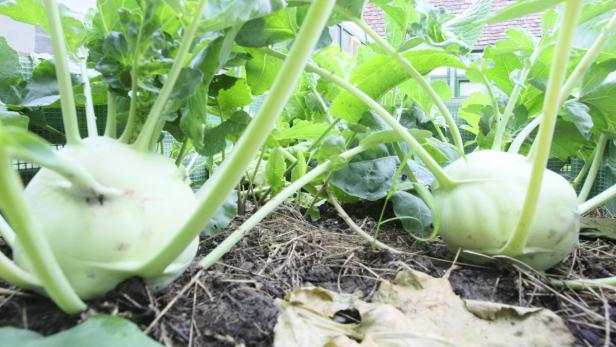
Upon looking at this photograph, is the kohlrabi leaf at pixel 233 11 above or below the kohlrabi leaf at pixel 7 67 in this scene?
above

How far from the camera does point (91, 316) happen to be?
1.29 ft

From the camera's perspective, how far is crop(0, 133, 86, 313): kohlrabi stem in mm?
305

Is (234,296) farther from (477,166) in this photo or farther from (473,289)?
(477,166)

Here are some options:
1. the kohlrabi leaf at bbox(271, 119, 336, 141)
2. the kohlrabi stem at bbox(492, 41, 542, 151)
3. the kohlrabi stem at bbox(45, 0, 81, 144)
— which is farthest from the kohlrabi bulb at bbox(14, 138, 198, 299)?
the kohlrabi stem at bbox(492, 41, 542, 151)

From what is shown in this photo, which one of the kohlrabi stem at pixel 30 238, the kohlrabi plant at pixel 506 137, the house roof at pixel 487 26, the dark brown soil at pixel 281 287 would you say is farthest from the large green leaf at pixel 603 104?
the house roof at pixel 487 26

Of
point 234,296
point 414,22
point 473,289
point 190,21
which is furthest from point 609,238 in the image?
point 190,21

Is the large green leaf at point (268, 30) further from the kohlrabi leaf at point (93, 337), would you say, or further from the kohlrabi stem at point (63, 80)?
the kohlrabi leaf at point (93, 337)

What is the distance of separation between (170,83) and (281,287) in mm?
304

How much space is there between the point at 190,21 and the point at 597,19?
28.0 inches

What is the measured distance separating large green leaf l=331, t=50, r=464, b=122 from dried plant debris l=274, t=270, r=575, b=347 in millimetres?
391

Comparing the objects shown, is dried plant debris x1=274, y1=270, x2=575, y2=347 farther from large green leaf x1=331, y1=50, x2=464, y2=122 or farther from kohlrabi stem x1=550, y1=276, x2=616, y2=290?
large green leaf x1=331, y1=50, x2=464, y2=122

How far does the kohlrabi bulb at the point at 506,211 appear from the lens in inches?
24.7

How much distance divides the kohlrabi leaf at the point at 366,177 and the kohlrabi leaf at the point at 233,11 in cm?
50

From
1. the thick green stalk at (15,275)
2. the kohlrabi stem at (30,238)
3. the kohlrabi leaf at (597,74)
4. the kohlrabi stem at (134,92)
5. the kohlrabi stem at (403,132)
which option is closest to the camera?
the kohlrabi stem at (30,238)
